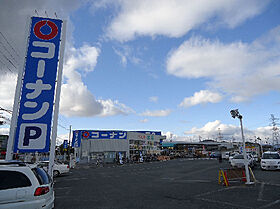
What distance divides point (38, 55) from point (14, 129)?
3.48 metres

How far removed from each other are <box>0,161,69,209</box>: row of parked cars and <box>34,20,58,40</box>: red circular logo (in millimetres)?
6682

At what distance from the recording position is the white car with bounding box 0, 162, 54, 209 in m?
4.27

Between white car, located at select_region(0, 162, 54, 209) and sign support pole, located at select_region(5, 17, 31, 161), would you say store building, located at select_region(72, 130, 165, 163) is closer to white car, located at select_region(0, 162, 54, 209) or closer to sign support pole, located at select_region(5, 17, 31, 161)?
→ sign support pole, located at select_region(5, 17, 31, 161)

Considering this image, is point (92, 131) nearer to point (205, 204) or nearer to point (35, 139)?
point (35, 139)

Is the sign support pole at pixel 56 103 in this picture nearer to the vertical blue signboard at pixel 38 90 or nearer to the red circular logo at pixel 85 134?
the vertical blue signboard at pixel 38 90

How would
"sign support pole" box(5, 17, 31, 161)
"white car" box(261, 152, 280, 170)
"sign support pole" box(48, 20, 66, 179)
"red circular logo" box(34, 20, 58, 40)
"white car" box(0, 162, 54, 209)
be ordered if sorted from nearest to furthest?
"white car" box(0, 162, 54, 209), "sign support pole" box(5, 17, 31, 161), "sign support pole" box(48, 20, 66, 179), "red circular logo" box(34, 20, 58, 40), "white car" box(261, 152, 280, 170)

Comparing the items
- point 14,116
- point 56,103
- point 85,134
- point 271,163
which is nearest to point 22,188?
point 14,116

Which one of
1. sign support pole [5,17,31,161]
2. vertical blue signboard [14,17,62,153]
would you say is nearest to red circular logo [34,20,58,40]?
vertical blue signboard [14,17,62,153]

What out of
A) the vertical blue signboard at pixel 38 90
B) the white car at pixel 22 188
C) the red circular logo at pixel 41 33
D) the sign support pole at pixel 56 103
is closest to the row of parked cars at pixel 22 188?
the white car at pixel 22 188

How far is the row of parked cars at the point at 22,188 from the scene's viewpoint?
14.0 feet

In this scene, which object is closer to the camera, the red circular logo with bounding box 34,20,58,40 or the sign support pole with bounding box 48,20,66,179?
the sign support pole with bounding box 48,20,66,179

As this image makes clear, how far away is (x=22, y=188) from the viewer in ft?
14.5

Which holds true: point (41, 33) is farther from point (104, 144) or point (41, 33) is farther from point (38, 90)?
point (104, 144)

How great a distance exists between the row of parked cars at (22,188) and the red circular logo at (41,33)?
6682 millimetres
